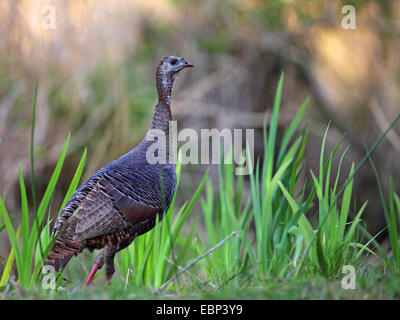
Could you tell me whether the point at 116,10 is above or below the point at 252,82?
above

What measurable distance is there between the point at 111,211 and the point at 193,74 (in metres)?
6.08

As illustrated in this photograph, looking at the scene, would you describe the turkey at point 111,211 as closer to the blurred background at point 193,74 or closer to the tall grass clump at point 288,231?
the tall grass clump at point 288,231

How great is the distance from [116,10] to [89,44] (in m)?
0.70

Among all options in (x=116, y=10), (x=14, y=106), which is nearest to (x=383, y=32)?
(x=116, y=10)

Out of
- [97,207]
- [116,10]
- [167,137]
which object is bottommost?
[97,207]

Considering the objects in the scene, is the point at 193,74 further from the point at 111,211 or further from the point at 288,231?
the point at 288,231

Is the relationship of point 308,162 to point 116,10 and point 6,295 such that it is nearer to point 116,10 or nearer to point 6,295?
point 116,10

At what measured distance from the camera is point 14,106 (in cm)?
698

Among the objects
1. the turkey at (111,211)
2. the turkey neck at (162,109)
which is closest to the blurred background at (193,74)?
the turkey neck at (162,109)

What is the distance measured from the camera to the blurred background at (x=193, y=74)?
6.64m

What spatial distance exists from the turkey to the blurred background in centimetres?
353

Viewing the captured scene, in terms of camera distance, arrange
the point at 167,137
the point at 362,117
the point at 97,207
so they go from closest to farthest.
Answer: the point at 97,207 < the point at 167,137 < the point at 362,117

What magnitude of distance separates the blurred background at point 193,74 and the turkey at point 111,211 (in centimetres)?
353

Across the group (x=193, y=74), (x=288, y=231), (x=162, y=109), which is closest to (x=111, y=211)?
(x=162, y=109)
